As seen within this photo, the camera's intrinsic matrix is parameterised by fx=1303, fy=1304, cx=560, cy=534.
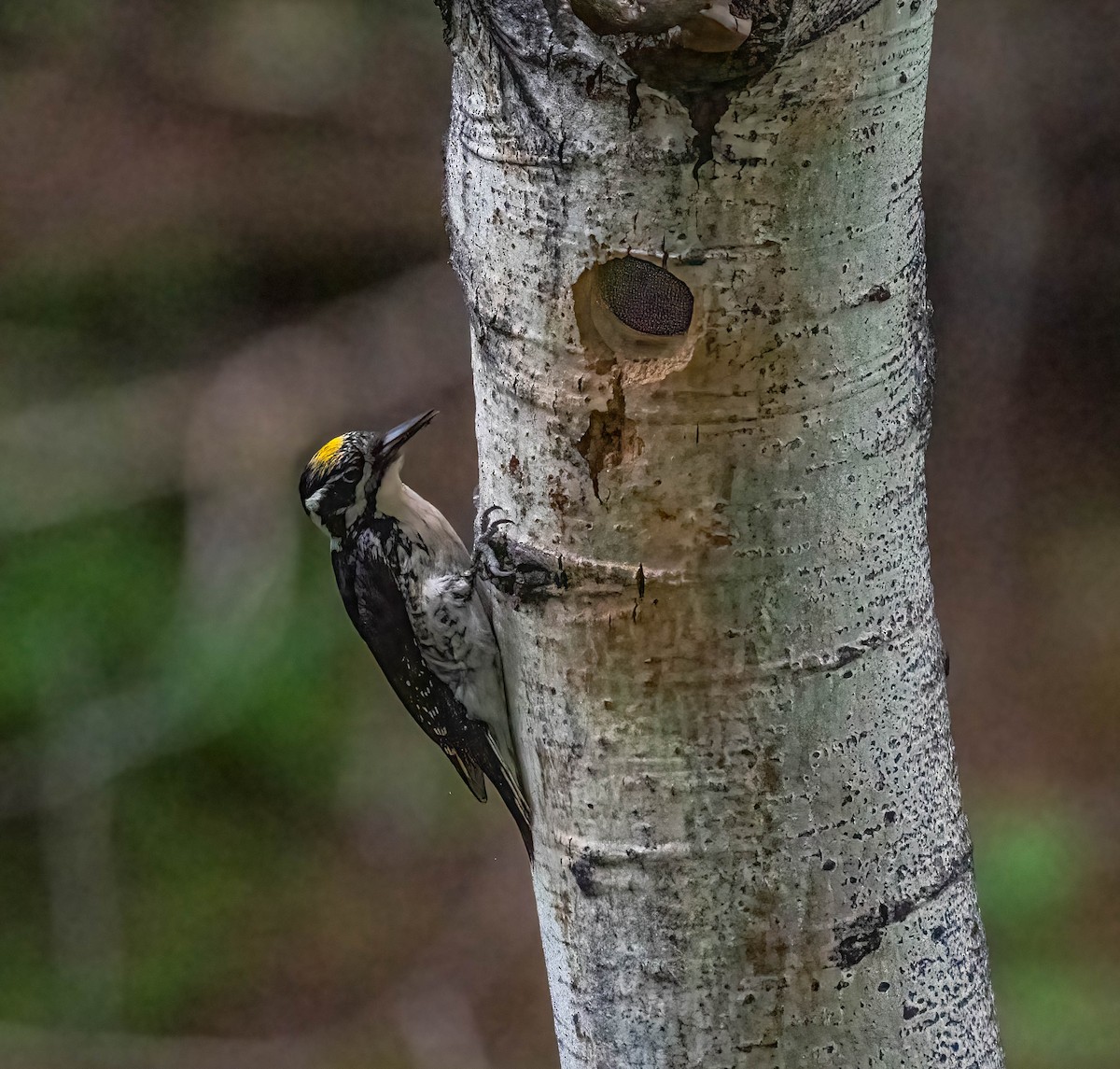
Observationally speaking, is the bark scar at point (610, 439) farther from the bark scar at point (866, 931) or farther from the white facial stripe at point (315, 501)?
the white facial stripe at point (315, 501)

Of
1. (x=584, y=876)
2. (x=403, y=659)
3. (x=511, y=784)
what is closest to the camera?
(x=584, y=876)

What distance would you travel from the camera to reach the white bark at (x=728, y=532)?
0.82 metres

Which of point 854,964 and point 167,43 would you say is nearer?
point 854,964

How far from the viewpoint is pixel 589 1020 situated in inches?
40.5

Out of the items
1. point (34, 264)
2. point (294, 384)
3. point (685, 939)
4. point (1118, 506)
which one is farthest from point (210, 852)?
point (685, 939)

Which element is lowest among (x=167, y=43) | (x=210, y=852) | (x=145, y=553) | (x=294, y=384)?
(x=210, y=852)

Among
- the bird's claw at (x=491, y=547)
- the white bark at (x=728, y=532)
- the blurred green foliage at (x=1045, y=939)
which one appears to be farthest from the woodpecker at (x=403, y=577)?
the blurred green foliage at (x=1045, y=939)

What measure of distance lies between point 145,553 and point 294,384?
73cm

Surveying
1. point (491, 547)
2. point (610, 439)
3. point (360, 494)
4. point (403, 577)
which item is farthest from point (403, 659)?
point (610, 439)

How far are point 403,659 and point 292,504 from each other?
2442mm

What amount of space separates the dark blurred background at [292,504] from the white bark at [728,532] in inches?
126

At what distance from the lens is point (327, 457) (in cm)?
187

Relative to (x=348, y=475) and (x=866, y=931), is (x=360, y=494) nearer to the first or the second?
(x=348, y=475)

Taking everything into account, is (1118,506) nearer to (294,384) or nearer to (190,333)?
(294,384)
